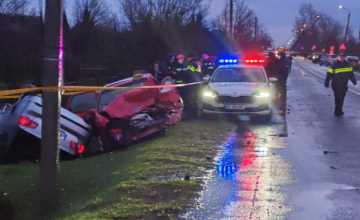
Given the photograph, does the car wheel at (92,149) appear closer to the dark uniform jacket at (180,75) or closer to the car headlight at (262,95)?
the car headlight at (262,95)

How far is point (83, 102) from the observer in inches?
412

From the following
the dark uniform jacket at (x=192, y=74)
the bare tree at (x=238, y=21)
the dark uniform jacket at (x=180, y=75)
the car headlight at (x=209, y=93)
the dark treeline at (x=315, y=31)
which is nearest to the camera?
the car headlight at (x=209, y=93)

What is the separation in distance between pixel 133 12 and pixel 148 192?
77.3 ft

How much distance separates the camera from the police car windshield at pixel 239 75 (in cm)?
1334

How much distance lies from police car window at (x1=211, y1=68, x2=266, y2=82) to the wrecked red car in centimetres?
328

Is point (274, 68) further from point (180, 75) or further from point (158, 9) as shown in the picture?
point (158, 9)

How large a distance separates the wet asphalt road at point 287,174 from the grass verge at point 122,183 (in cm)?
29

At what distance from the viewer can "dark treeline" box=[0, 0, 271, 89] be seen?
14.5 m

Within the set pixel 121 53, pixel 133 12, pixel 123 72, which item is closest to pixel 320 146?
pixel 123 72

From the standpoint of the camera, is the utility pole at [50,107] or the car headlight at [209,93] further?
the car headlight at [209,93]

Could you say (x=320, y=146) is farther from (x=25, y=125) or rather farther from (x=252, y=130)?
(x=25, y=125)

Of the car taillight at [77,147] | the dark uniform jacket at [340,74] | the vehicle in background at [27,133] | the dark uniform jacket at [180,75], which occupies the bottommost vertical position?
the car taillight at [77,147]

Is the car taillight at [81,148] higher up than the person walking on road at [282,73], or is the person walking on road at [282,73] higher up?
the person walking on road at [282,73]

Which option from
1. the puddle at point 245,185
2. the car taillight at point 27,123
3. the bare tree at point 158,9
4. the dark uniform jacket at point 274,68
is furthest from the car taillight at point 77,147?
the bare tree at point 158,9
